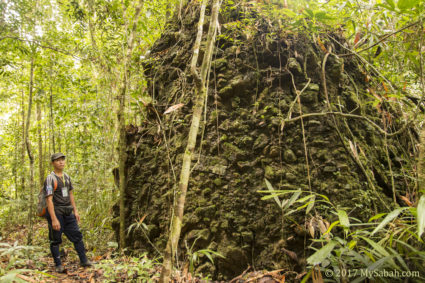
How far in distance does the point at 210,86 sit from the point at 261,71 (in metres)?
0.86

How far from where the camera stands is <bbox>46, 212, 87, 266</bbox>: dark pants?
3.80 m

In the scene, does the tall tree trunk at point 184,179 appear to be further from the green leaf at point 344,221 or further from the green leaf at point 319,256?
the green leaf at point 344,221

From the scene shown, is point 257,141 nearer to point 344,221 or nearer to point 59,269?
point 344,221

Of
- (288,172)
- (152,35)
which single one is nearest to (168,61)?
(152,35)

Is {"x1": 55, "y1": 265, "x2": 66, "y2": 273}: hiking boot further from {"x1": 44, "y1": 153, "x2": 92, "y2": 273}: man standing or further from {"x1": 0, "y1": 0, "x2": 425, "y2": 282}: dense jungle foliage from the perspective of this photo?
{"x1": 0, "y1": 0, "x2": 425, "y2": 282}: dense jungle foliage

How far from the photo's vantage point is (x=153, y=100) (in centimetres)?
474

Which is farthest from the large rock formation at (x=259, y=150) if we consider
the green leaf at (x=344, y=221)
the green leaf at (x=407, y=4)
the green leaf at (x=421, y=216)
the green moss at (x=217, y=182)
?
the green leaf at (x=407, y=4)

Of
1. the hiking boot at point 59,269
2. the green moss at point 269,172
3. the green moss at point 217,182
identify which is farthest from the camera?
the hiking boot at point 59,269

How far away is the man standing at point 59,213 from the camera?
3.77 m

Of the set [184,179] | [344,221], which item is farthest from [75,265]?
[344,221]

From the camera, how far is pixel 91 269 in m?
3.79

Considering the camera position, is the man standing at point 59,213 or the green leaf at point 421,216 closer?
the green leaf at point 421,216

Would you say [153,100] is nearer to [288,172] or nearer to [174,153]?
[174,153]

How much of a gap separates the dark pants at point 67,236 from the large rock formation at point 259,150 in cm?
78
